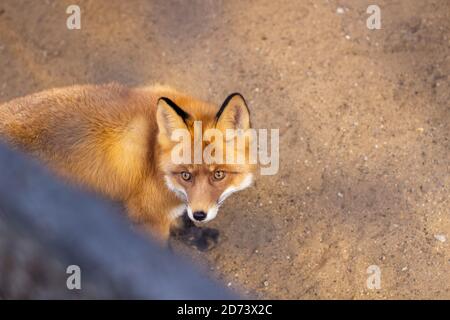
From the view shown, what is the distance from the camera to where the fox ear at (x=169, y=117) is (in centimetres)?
310

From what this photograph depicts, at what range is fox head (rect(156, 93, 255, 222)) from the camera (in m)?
3.23

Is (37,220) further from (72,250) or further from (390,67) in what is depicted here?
(390,67)

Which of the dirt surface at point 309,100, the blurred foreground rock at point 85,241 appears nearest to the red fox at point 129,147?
the dirt surface at point 309,100

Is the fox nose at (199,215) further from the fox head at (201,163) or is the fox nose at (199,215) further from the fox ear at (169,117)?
the fox ear at (169,117)

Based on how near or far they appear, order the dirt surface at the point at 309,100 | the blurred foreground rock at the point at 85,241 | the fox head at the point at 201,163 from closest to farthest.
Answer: the blurred foreground rock at the point at 85,241 → the fox head at the point at 201,163 → the dirt surface at the point at 309,100

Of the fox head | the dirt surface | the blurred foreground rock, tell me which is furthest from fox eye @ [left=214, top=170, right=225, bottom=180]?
the blurred foreground rock

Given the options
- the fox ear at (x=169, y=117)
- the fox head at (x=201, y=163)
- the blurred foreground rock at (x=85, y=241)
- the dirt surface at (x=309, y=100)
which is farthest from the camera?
the dirt surface at (x=309, y=100)

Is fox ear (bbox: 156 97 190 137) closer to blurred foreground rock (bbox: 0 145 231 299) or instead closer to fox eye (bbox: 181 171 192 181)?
fox eye (bbox: 181 171 192 181)

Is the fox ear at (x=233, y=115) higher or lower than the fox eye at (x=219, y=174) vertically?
higher

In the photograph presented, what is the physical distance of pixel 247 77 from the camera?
4926 millimetres

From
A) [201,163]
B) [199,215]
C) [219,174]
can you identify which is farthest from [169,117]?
[199,215]

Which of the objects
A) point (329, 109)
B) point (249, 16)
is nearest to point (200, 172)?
point (329, 109)

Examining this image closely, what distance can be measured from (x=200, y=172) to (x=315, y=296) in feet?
4.42

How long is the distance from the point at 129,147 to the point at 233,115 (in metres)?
0.75
